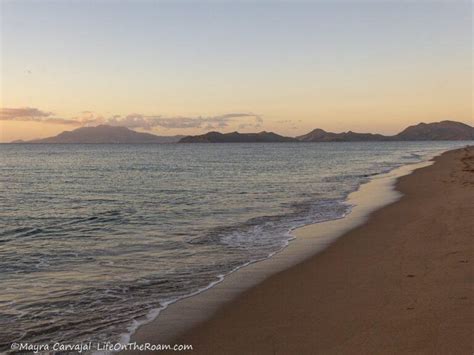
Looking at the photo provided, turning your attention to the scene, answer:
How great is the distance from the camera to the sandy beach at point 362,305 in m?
6.30

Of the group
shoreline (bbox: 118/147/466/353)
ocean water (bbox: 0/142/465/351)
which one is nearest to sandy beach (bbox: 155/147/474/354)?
shoreline (bbox: 118/147/466/353)

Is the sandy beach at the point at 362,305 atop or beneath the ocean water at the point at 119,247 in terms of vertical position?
atop

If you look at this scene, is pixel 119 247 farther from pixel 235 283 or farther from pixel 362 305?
→ pixel 362 305

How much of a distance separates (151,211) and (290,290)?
1253cm

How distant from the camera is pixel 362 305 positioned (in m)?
7.82

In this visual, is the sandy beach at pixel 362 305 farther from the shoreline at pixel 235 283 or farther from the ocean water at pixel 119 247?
the ocean water at pixel 119 247

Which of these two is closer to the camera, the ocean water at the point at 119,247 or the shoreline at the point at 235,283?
the shoreline at the point at 235,283

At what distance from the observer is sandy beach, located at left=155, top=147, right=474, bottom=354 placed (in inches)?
248

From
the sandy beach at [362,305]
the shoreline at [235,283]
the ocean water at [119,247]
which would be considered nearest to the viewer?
the sandy beach at [362,305]

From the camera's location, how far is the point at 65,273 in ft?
35.2

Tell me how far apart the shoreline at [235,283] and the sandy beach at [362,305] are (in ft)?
0.81

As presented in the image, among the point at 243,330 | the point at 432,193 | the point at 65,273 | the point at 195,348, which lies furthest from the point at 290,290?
the point at 432,193

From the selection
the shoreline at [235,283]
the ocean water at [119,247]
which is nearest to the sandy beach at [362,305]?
the shoreline at [235,283]

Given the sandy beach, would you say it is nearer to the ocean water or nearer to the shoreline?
the shoreline
